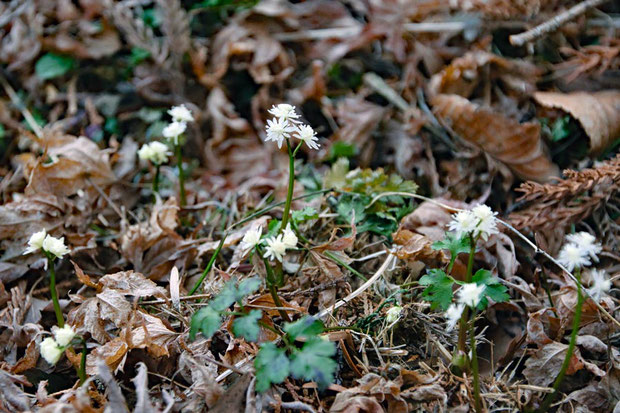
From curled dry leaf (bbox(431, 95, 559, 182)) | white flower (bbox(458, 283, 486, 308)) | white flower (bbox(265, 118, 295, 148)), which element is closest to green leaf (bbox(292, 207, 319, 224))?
white flower (bbox(265, 118, 295, 148))

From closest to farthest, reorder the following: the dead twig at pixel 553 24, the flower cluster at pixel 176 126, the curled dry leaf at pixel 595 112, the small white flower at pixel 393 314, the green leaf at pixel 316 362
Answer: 1. the green leaf at pixel 316 362
2. the small white flower at pixel 393 314
3. the flower cluster at pixel 176 126
4. the curled dry leaf at pixel 595 112
5. the dead twig at pixel 553 24

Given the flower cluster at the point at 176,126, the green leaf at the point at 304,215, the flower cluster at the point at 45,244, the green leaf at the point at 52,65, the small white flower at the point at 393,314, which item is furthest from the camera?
the green leaf at the point at 52,65

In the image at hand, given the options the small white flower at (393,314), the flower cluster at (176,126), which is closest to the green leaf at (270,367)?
the small white flower at (393,314)

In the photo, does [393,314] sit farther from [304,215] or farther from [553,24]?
[553,24]

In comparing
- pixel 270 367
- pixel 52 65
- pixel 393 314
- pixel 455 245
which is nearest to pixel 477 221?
pixel 455 245

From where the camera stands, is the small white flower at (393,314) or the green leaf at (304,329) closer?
the green leaf at (304,329)

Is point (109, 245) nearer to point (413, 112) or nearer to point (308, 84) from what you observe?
point (308, 84)

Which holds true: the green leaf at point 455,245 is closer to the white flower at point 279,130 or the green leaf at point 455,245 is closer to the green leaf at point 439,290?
the green leaf at point 439,290

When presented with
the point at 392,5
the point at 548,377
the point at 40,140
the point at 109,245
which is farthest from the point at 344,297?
the point at 392,5
